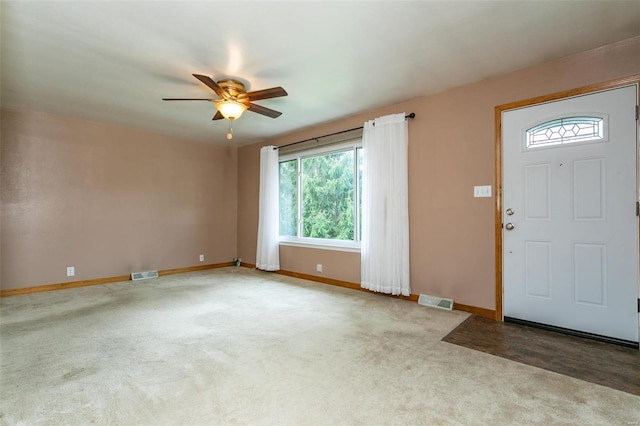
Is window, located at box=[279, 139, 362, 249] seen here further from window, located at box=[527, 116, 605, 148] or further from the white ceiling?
window, located at box=[527, 116, 605, 148]

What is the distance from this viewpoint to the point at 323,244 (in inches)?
193

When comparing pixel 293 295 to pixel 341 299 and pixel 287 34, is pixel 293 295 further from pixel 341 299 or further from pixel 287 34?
pixel 287 34

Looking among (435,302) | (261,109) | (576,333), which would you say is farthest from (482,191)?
(261,109)

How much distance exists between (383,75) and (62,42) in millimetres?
2840

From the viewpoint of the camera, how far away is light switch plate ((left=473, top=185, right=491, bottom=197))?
10.6ft

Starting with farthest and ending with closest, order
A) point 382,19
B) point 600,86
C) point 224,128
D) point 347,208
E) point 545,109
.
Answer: point 224,128
point 347,208
point 545,109
point 600,86
point 382,19

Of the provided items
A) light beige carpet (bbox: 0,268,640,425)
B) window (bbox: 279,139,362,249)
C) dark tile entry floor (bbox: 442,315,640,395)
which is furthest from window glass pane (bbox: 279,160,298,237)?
dark tile entry floor (bbox: 442,315,640,395)

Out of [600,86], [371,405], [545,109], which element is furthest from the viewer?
[545,109]

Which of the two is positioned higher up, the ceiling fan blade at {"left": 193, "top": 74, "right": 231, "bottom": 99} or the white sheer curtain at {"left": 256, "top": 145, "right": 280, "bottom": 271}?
the ceiling fan blade at {"left": 193, "top": 74, "right": 231, "bottom": 99}

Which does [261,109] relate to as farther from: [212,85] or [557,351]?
[557,351]

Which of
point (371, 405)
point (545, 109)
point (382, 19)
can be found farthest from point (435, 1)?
point (371, 405)

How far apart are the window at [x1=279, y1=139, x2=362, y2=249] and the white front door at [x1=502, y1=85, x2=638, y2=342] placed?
2.02 meters

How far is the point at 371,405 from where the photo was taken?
171cm

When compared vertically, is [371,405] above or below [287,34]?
below
